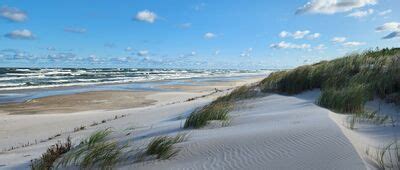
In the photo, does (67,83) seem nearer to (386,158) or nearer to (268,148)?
(268,148)

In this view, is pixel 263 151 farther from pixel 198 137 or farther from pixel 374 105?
pixel 374 105

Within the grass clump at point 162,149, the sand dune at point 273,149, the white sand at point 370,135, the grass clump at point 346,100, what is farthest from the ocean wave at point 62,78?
the white sand at point 370,135

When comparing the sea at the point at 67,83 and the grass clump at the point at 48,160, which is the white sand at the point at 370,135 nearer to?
the grass clump at the point at 48,160

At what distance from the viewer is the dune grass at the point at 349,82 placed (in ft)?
25.7

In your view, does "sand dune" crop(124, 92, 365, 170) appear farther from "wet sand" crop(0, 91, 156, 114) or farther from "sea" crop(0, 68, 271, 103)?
"sea" crop(0, 68, 271, 103)

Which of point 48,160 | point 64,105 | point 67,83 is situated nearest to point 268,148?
point 48,160

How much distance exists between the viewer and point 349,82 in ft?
32.3

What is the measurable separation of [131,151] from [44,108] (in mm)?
15571

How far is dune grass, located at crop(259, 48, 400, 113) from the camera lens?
309 inches

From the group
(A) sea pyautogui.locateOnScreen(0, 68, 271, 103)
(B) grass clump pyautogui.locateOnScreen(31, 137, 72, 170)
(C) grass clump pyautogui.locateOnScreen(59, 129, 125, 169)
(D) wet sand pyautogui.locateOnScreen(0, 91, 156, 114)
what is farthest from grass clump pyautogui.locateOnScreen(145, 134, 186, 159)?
(A) sea pyautogui.locateOnScreen(0, 68, 271, 103)

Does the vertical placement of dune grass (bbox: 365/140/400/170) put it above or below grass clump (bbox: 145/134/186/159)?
above

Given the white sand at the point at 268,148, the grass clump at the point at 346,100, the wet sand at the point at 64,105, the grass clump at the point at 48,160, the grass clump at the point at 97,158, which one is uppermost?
the grass clump at the point at 346,100

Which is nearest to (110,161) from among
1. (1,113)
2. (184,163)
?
(184,163)

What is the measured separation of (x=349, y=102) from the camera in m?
7.61
